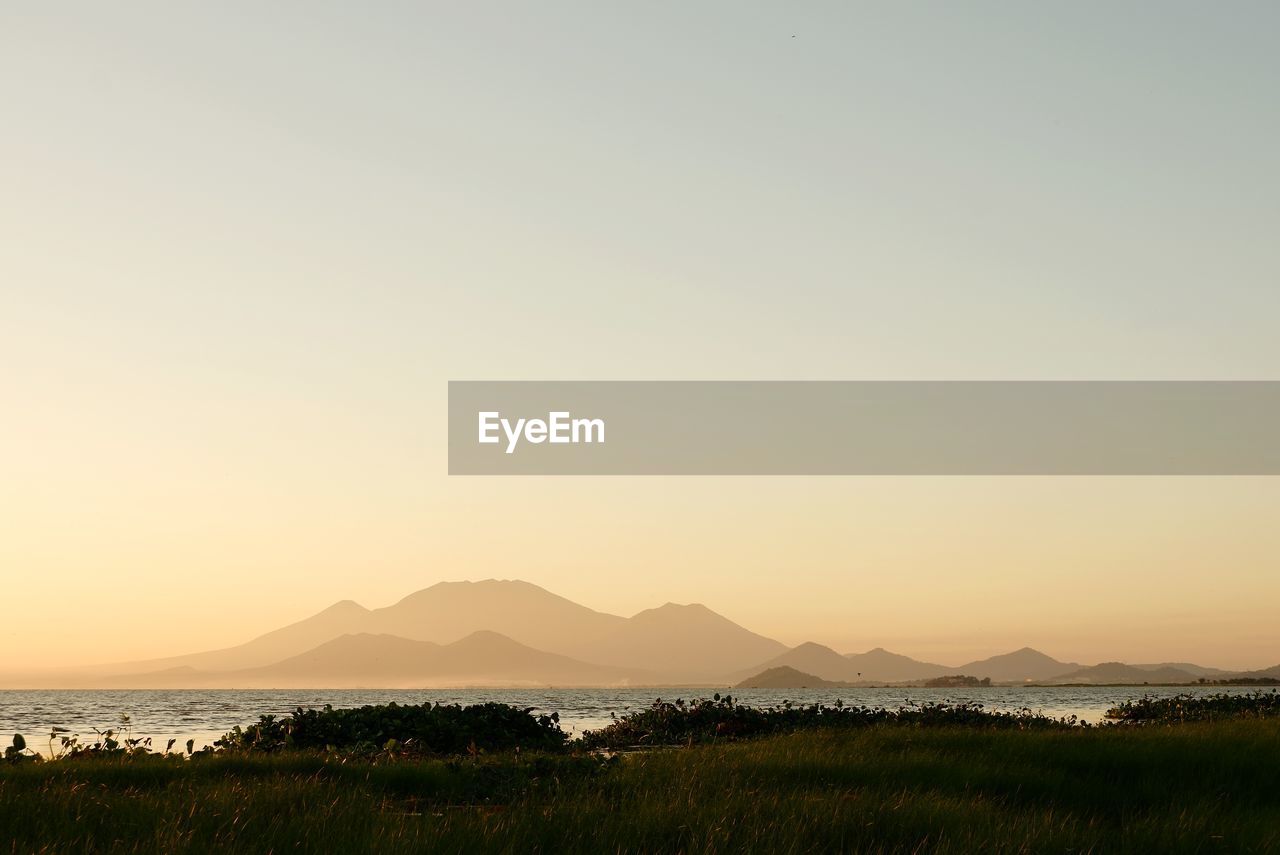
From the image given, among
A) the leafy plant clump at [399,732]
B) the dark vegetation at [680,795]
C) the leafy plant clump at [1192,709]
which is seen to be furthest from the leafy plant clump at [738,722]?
the leafy plant clump at [1192,709]

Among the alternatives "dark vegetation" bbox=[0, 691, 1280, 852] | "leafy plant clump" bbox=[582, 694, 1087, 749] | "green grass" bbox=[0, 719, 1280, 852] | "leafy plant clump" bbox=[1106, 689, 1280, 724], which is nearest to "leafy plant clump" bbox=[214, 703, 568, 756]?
"dark vegetation" bbox=[0, 691, 1280, 852]

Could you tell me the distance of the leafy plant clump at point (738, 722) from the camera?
29.7m

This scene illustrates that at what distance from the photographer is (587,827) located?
10.1 m

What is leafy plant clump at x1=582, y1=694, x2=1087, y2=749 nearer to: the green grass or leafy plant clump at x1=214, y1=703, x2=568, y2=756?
leafy plant clump at x1=214, y1=703, x2=568, y2=756

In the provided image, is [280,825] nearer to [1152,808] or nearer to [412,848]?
[412,848]

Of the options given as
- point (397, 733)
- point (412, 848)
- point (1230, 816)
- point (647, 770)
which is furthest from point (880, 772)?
point (397, 733)


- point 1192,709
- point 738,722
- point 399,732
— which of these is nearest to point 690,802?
point 399,732

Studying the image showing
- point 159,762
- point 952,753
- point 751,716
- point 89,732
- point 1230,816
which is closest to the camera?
point 1230,816

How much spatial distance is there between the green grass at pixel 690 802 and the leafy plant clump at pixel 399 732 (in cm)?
695

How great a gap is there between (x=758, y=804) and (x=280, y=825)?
460 centimetres

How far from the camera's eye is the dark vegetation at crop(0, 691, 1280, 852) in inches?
376

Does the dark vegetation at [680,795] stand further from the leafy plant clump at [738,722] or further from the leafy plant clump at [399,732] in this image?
the leafy plant clump at [738,722]

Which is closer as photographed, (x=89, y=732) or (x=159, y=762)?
(x=159, y=762)

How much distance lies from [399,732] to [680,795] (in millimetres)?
15393
